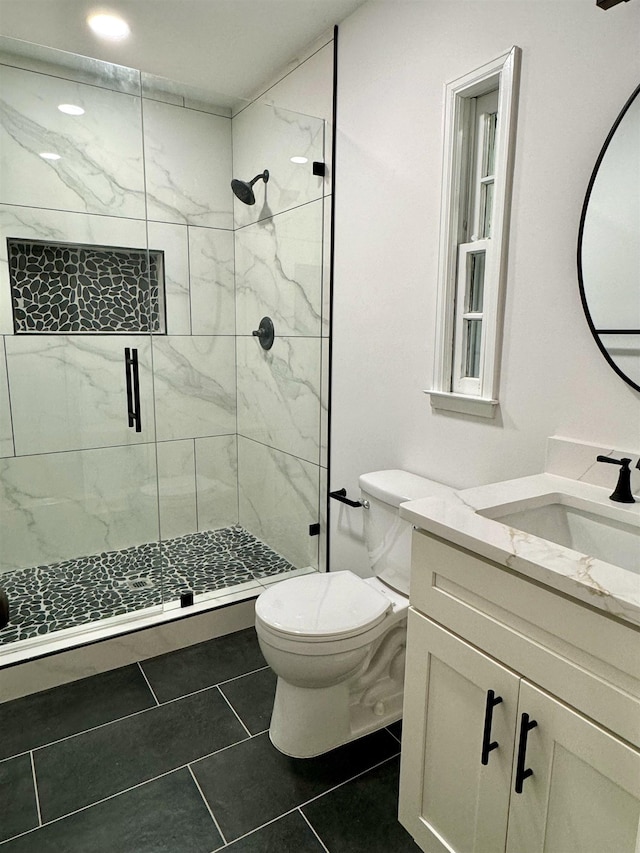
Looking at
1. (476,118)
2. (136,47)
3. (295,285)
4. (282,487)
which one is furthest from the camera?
(282,487)

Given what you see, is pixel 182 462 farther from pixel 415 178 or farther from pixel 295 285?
pixel 415 178

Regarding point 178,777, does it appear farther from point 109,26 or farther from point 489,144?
point 109,26

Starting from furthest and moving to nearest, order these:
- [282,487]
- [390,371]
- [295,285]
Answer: [282,487]
[295,285]
[390,371]

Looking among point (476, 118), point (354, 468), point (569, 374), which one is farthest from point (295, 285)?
point (569, 374)

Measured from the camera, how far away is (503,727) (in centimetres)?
110

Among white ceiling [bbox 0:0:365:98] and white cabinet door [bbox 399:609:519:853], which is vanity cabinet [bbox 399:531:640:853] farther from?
white ceiling [bbox 0:0:365:98]

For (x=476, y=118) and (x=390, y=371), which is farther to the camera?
(x=390, y=371)

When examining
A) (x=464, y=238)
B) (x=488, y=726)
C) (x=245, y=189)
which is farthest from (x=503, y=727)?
(x=245, y=189)

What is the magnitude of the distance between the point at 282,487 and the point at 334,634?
4.27 ft

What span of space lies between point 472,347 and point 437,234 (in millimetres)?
405

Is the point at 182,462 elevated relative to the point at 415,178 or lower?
lower

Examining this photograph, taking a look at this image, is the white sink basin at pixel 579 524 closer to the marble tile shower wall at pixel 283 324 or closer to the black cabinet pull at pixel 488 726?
the black cabinet pull at pixel 488 726

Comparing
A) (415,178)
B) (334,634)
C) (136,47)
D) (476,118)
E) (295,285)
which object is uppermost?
(136,47)

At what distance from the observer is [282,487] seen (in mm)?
2838
